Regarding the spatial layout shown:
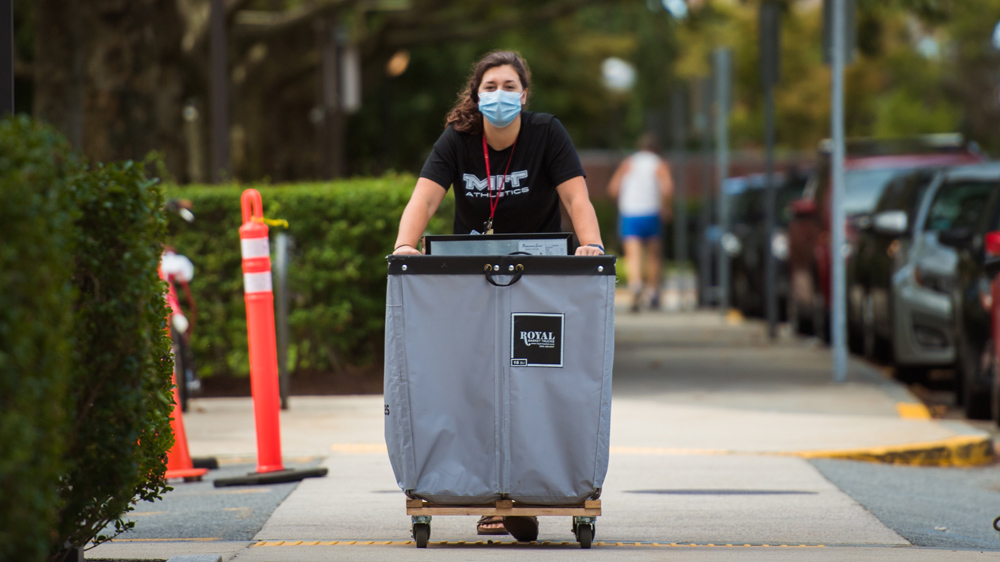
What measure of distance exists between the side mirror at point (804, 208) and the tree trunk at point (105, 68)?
657 cm

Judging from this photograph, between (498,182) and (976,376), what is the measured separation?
531cm

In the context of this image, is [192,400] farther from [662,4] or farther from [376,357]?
[662,4]

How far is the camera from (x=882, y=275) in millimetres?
11969

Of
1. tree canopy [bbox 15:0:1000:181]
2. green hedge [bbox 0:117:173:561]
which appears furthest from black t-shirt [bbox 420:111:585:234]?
tree canopy [bbox 15:0:1000:181]

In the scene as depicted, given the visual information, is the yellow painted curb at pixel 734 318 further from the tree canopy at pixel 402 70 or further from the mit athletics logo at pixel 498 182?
the mit athletics logo at pixel 498 182

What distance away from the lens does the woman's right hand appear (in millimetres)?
4730

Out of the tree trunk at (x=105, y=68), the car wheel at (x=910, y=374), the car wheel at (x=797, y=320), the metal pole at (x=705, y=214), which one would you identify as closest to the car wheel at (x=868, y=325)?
the car wheel at (x=910, y=374)

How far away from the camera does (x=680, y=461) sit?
7395mm

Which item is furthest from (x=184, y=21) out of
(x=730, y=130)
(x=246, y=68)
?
(x=730, y=130)

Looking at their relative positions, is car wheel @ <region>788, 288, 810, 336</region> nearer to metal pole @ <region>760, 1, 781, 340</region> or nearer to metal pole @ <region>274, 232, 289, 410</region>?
metal pole @ <region>760, 1, 781, 340</region>

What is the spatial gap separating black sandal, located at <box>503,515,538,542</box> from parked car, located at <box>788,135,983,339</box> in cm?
943

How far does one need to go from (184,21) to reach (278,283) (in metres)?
9.89

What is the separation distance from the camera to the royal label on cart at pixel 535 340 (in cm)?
468

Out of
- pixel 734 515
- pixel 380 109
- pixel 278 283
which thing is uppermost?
pixel 380 109
